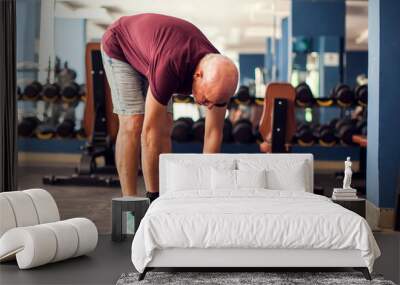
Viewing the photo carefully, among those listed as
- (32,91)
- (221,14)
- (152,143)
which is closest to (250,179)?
(152,143)

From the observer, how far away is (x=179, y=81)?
472 centimetres

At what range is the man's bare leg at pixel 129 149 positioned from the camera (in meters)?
5.07

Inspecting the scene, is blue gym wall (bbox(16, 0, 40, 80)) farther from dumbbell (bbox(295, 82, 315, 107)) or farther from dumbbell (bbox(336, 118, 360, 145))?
dumbbell (bbox(336, 118, 360, 145))

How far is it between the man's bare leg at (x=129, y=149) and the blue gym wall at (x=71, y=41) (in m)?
5.64

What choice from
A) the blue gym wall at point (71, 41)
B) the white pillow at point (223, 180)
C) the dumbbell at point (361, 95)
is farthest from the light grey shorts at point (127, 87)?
the blue gym wall at point (71, 41)

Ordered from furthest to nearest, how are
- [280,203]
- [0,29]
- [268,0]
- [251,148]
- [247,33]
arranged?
1. [247,33]
2. [268,0]
3. [251,148]
4. [0,29]
5. [280,203]

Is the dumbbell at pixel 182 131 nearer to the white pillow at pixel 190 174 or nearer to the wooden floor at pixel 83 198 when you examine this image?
the wooden floor at pixel 83 198

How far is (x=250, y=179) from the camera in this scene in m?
4.41

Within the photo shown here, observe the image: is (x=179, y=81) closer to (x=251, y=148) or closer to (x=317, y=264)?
(x=317, y=264)

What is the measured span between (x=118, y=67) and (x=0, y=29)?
34.1 inches

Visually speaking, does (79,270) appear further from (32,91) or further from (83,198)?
(32,91)

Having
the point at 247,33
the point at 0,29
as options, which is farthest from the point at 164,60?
the point at 247,33

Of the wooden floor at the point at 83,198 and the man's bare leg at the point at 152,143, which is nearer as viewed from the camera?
the man's bare leg at the point at 152,143

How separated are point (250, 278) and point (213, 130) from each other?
1933 millimetres
